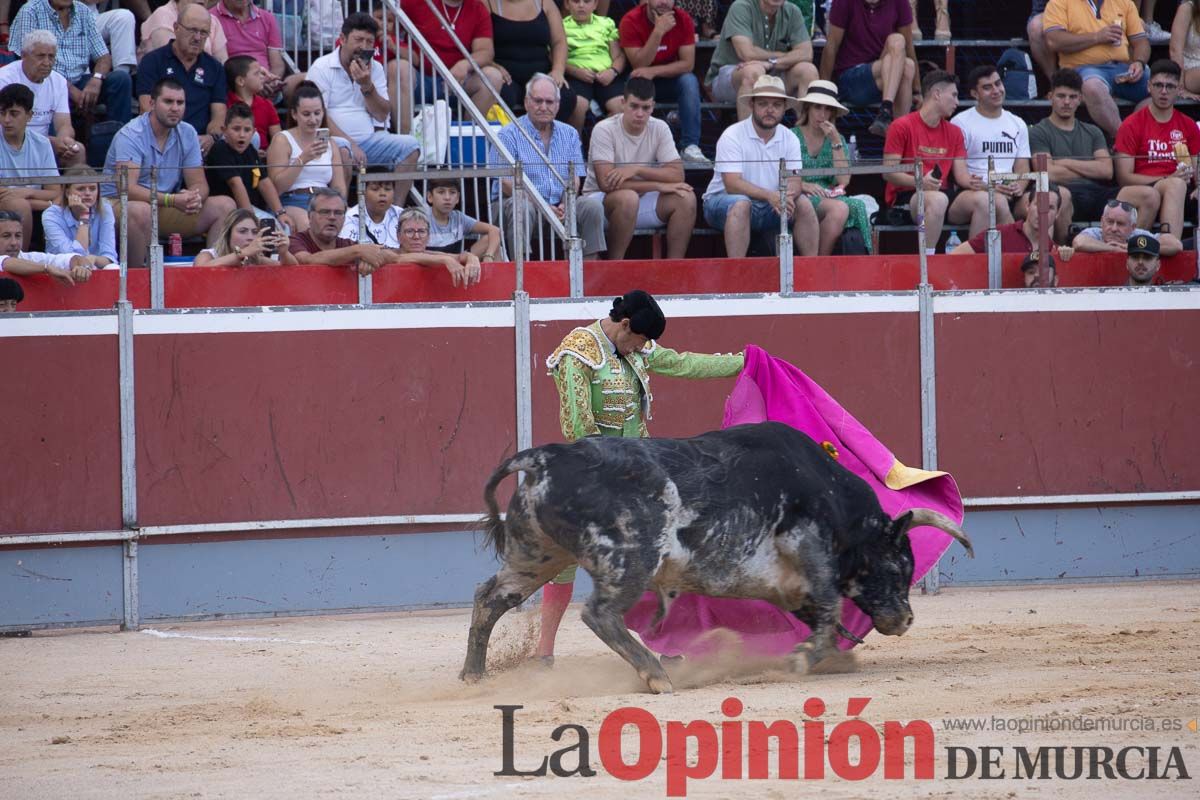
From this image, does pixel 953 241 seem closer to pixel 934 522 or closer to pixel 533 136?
pixel 533 136

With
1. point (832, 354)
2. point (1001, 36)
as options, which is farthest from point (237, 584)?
point (1001, 36)

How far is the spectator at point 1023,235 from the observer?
26.2 ft

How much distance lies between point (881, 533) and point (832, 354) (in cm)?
247

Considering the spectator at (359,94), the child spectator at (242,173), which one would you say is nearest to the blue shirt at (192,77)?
the child spectator at (242,173)

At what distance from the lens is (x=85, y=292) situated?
7242 mm

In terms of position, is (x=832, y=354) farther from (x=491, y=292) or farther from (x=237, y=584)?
(x=237, y=584)

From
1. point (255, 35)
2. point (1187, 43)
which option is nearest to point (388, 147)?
point (255, 35)

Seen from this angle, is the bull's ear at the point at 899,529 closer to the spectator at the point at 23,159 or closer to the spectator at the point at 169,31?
the spectator at the point at 23,159

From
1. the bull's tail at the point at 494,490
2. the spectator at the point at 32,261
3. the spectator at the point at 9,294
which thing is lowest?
the bull's tail at the point at 494,490

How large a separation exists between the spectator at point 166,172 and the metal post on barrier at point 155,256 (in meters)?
0.06

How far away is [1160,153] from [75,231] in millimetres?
5889

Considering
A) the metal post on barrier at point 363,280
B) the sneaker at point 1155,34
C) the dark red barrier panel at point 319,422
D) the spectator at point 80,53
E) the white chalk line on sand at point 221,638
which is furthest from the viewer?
the sneaker at point 1155,34

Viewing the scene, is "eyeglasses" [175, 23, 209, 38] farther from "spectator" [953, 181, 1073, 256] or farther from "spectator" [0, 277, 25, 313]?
A: "spectator" [953, 181, 1073, 256]

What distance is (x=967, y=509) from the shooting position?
25.7ft
